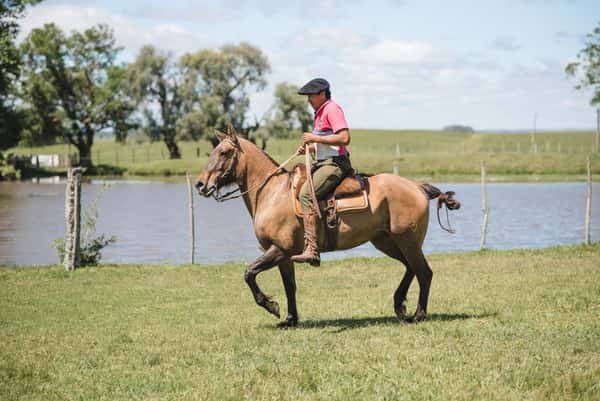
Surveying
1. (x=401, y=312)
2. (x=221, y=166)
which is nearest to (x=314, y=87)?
(x=221, y=166)

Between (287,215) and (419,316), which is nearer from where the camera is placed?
(287,215)

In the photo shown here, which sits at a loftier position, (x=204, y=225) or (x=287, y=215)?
(x=287, y=215)

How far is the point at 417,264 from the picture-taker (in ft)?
36.3

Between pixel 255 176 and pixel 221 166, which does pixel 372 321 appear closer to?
pixel 255 176

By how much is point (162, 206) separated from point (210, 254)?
1998cm

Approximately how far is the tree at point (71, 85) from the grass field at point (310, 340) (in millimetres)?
61832

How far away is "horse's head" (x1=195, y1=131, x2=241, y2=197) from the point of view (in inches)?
418

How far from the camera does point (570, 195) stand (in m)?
48.4

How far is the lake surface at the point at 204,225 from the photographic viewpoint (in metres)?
24.0

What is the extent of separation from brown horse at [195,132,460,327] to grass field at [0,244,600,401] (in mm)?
653

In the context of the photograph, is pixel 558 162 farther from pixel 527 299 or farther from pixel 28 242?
pixel 527 299

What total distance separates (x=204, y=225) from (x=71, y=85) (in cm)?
4743

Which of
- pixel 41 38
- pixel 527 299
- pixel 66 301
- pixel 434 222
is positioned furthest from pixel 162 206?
pixel 41 38

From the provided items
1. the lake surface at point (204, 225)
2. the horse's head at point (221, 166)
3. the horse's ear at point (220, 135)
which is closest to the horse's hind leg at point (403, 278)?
the horse's head at point (221, 166)
